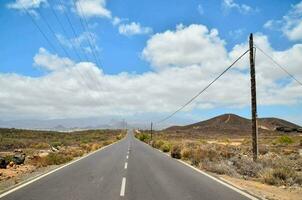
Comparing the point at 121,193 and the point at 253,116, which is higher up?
the point at 253,116

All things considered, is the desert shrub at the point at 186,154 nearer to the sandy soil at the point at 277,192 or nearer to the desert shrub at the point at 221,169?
the desert shrub at the point at 221,169

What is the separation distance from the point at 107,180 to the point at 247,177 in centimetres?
645

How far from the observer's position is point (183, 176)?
55.8 feet

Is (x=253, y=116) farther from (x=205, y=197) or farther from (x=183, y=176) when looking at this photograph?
(x=205, y=197)

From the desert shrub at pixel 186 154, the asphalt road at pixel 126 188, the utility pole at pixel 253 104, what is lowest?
the asphalt road at pixel 126 188

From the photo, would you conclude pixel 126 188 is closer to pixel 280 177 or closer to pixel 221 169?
pixel 280 177

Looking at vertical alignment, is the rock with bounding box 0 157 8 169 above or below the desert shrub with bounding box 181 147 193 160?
below

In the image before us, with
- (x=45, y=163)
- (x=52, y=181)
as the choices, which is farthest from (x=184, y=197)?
(x=45, y=163)

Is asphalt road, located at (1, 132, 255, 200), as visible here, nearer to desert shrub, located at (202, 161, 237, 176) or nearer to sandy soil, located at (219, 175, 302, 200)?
sandy soil, located at (219, 175, 302, 200)

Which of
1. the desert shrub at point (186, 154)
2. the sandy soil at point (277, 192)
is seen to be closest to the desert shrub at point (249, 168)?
the sandy soil at point (277, 192)

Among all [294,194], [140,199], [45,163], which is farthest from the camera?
[45,163]

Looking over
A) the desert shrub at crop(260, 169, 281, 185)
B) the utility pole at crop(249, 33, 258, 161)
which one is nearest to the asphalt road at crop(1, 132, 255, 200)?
the desert shrub at crop(260, 169, 281, 185)

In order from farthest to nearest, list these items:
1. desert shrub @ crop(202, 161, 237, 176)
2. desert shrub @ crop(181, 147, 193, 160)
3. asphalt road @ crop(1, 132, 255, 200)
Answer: desert shrub @ crop(181, 147, 193, 160), desert shrub @ crop(202, 161, 237, 176), asphalt road @ crop(1, 132, 255, 200)

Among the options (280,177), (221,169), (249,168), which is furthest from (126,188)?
(249,168)
